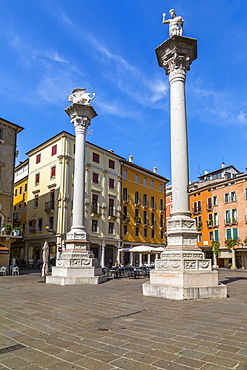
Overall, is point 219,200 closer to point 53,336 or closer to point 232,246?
point 232,246

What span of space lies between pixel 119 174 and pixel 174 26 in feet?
102

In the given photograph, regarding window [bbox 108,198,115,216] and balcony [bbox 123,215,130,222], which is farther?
balcony [bbox 123,215,130,222]

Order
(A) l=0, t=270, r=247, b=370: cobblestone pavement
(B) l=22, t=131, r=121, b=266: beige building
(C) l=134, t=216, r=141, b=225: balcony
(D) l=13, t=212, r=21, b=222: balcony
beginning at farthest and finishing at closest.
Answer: (C) l=134, t=216, r=141, b=225: balcony, (D) l=13, t=212, r=21, b=222: balcony, (B) l=22, t=131, r=121, b=266: beige building, (A) l=0, t=270, r=247, b=370: cobblestone pavement

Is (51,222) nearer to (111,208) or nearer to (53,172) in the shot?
(53,172)

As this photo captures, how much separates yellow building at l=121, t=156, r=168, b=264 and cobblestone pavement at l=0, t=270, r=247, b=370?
34.9 metres

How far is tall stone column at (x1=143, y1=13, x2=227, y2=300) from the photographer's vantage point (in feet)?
32.6

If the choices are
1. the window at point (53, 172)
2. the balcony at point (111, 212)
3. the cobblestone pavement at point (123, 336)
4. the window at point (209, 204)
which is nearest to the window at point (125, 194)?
the balcony at point (111, 212)

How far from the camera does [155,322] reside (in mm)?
6422

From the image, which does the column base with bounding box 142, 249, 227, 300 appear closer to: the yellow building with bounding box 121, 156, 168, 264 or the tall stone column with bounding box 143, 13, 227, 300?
the tall stone column with bounding box 143, 13, 227, 300

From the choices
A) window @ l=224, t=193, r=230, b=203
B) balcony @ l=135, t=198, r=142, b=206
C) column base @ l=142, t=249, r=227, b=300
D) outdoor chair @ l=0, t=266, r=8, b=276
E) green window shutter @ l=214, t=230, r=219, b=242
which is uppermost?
window @ l=224, t=193, r=230, b=203

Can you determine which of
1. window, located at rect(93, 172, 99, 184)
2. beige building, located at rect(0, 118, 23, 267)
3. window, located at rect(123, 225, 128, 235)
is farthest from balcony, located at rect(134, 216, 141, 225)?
beige building, located at rect(0, 118, 23, 267)

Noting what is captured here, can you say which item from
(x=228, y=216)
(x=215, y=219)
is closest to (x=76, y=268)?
(x=228, y=216)

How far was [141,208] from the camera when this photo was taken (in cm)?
4653

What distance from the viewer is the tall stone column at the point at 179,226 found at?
9922mm
